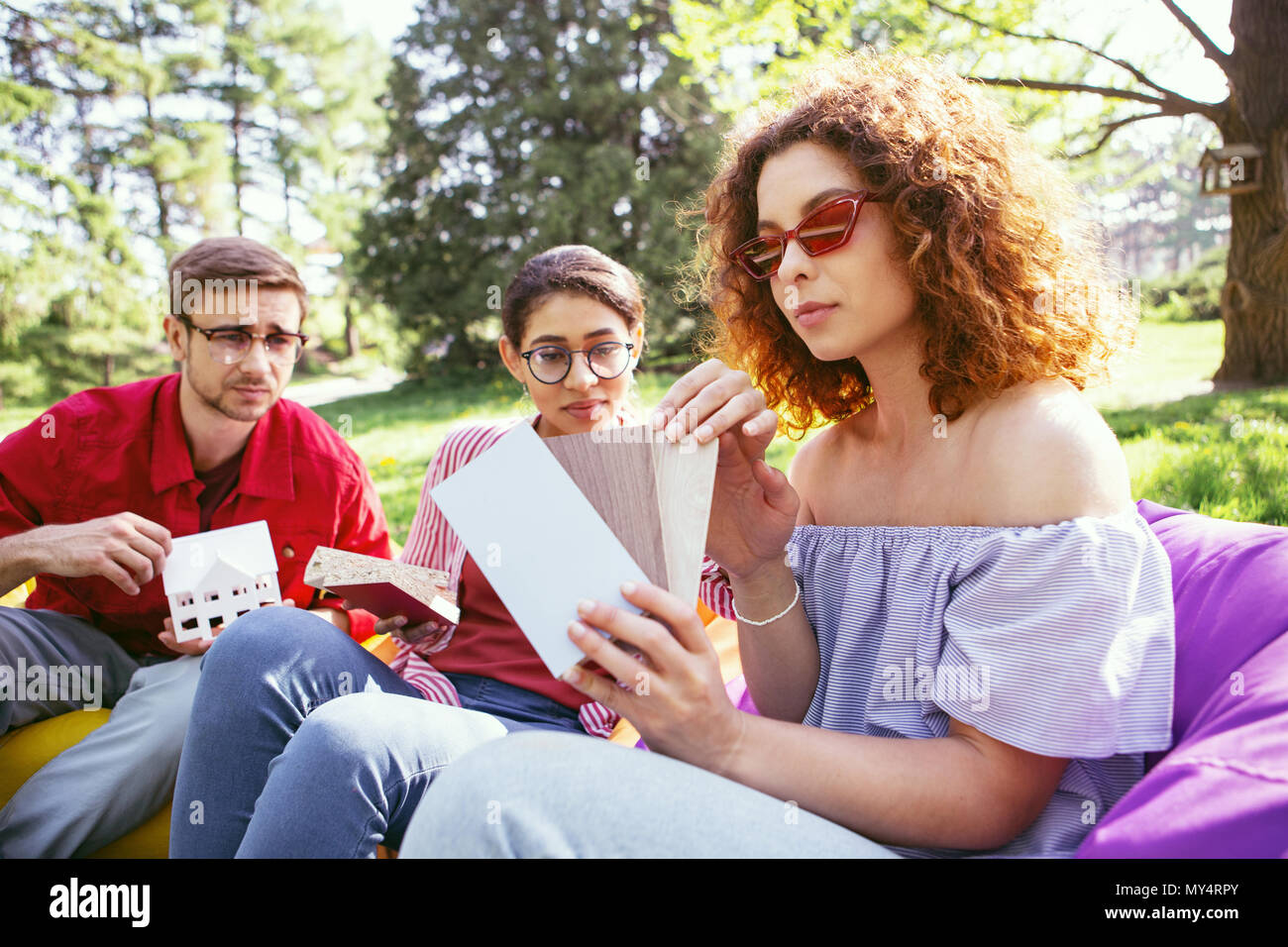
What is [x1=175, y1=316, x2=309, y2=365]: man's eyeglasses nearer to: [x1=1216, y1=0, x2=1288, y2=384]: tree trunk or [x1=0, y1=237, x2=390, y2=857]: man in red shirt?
[x1=0, y1=237, x2=390, y2=857]: man in red shirt

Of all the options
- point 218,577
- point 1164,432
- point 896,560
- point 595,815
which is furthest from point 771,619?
point 1164,432

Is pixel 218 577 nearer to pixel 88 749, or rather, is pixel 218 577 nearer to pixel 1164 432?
pixel 88 749

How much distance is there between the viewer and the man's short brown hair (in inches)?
112

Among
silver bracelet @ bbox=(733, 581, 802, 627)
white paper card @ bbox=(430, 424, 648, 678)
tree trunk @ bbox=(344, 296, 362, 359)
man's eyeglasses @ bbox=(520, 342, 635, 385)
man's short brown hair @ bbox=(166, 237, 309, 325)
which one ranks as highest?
tree trunk @ bbox=(344, 296, 362, 359)

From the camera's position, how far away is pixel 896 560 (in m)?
1.75

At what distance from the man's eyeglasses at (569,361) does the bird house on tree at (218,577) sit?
94 centimetres

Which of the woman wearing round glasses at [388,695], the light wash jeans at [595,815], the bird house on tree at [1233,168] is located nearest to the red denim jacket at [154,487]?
the woman wearing round glasses at [388,695]

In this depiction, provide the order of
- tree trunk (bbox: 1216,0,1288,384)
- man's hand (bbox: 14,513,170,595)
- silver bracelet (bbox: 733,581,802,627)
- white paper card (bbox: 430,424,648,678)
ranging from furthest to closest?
1. tree trunk (bbox: 1216,0,1288,384)
2. man's hand (bbox: 14,513,170,595)
3. silver bracelet (bbox: 733,581,802,627)
4. white paper card (bbox: 430,424,648,678)

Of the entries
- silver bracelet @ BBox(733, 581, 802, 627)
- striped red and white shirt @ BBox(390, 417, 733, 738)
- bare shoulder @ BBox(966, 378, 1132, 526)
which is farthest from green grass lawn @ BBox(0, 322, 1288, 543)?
silver bracelet @ BBox(733, 581, 802, 627)

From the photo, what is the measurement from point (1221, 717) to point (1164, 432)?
4.66 m

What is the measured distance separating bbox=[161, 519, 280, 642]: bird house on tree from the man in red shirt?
50 mm

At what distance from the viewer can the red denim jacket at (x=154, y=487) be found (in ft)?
8.79
